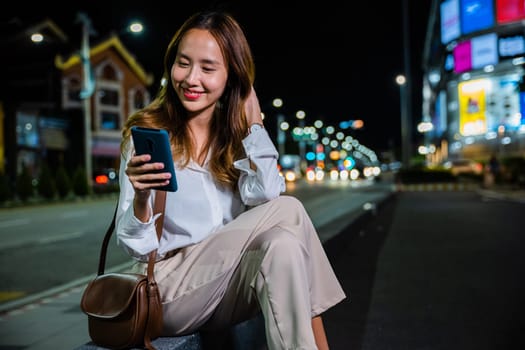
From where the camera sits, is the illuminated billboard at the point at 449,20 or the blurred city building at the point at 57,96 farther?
the illuminated billboard at the point at 449,20

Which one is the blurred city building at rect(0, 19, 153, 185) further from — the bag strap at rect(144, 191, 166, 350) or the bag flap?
the bag flap

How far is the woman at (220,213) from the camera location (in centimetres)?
198

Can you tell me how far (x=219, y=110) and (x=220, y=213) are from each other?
1.66 ft

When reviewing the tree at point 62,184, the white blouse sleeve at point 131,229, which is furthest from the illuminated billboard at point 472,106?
the white blouse sleeve at point 131,229

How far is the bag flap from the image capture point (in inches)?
74.7

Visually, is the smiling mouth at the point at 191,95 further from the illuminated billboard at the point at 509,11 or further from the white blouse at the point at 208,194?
the illuminated billboard at the point at 509,11

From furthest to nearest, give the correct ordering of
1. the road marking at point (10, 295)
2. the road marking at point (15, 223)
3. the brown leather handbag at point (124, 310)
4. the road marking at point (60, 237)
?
the road marking at point (15, 223) < the road marking at point (60, 237) < the road marking at point (10, 295) < the brown leather handbag at point (124, 310)

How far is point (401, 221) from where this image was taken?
11.5m

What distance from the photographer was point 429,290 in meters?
4.64

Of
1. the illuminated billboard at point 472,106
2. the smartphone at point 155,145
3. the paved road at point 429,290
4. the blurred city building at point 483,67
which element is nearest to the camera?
the smartphone at point 155,145

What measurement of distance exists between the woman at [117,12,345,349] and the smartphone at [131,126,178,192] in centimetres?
2

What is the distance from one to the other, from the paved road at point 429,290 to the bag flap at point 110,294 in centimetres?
160

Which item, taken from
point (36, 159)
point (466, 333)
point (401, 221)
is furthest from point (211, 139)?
point (36, 159)

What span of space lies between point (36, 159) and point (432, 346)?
3381 cm
